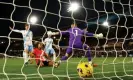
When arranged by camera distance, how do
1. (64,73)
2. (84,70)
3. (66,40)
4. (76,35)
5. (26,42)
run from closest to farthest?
(84,70)
(64,73)
(76,35)
(26,42)
(66,40)

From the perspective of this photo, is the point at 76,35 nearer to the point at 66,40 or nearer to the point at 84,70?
the point at 84,70

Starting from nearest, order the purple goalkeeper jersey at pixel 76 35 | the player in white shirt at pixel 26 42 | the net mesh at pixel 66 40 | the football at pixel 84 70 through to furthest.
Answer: the football at pixel 84 70, the net mesh at pixel 66 40, the purple goalkeeper jersey at pixel 76 35, the player in white shirt at pixel 26 42

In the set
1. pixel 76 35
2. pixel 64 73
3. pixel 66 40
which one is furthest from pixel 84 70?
pixel 66 40

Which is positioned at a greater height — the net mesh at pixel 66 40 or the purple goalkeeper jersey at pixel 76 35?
the purple goalkeeper jersey at pixel 76 35

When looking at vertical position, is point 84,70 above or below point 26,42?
above

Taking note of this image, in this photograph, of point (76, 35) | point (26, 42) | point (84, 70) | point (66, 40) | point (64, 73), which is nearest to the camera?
point (84, 70)

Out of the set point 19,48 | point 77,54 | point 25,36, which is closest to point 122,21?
A: point 77,54

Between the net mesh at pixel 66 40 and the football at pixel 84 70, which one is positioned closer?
the football at pixel 84 70

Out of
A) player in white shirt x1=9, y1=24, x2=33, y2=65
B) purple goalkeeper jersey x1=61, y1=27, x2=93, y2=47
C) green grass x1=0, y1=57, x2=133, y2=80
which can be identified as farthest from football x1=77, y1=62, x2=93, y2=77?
player in white shirt x1=9, y1=24, x2=33, y2=65

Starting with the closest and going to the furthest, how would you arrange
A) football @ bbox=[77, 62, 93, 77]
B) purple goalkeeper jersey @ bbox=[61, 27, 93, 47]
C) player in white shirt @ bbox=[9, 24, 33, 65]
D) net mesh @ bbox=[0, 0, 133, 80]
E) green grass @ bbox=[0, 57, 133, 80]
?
football @ bbox=[77, 62, 93, 77] < green grass @ bbox=[0, 57, 133, 80] < net mesh @ bbox=[0, 0, 133, 80] < purple goalkeeper jersey @ bbox=[61, 27, 93, 47] < player in white shirt @ bbox=[9, 24, 33, 65]

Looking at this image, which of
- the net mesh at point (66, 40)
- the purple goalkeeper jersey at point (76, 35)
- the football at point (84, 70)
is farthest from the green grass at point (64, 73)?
the purple goalkeeper jersey at point (76, 35)

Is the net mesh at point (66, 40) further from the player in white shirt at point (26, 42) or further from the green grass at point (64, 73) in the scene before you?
the player in white shirt at point (26, 42)

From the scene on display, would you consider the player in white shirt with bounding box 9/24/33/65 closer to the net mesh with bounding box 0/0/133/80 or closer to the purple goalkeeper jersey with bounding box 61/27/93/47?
the net mesh with bounding box 0/0/133/80

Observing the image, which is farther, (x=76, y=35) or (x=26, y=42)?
(x=26, y=42)
